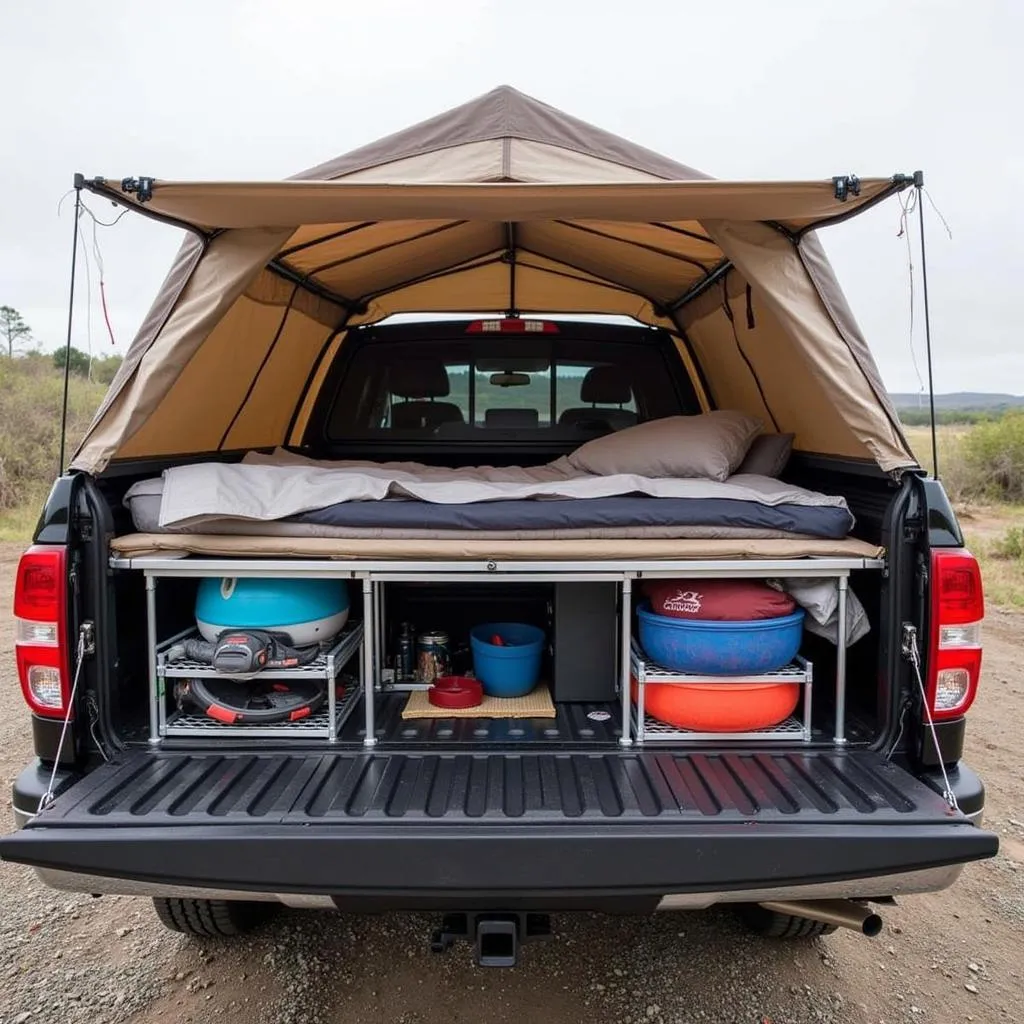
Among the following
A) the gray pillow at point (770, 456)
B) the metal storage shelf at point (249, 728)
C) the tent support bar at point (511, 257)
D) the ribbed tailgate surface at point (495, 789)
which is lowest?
the ribbed tailgate surface at point (495, 789)

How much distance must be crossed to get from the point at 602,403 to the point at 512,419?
1.62 ft

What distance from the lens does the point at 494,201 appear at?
2.46 metres

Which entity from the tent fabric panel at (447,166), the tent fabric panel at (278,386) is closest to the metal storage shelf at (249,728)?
the tent fabric panel at (278,386)

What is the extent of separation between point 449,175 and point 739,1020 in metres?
2.77

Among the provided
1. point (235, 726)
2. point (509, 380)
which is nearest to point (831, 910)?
point (235, 726)

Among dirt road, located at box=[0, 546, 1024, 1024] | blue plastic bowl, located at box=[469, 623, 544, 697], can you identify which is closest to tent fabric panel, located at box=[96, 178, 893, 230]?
blue plastic bowl, located at box=[469, 623, 544, 697]

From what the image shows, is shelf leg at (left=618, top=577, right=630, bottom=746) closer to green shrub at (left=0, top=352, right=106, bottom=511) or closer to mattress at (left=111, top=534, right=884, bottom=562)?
mattress at (left=111, top=534, right=884, bottom=562)

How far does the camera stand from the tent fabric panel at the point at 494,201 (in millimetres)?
2275

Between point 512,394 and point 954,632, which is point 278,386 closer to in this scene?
point 512,394

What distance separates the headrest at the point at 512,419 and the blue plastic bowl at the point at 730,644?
1.97m

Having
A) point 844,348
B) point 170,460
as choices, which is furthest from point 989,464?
point 170,460

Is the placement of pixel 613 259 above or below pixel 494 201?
above

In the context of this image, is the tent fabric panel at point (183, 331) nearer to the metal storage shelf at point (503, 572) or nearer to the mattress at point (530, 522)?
the mattress at point (530, 522)

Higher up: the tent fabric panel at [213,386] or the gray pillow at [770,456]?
the tent fabric panel at [213,386]
